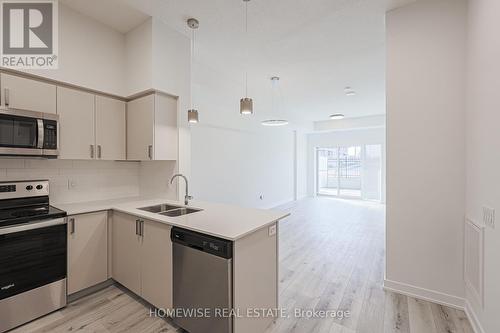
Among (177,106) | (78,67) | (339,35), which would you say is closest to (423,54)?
(339,35)

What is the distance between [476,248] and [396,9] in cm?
248

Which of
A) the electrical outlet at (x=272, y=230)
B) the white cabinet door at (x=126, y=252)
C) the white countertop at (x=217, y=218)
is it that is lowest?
the white cabinet door at (x=126, y=252)

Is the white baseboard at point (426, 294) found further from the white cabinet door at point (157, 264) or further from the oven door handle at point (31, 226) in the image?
the oven door handle at point (31, 226)

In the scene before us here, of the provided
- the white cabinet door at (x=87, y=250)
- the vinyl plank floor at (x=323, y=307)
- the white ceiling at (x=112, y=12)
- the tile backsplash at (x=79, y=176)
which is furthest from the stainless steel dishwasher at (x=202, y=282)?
the white ceiling at (x=112, y=12)

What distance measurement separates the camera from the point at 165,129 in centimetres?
287

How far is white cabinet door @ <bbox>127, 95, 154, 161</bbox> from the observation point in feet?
9.05

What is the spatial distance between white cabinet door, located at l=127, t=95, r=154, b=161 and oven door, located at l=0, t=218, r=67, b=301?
105cm

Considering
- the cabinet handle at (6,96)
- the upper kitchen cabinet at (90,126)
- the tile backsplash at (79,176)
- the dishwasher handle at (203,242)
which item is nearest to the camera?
the dishwasher handle at (203,242)

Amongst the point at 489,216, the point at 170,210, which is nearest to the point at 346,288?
the point at 489,216

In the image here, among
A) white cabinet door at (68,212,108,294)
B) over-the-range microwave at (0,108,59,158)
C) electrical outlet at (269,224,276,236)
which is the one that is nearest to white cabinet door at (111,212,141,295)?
white cabinet door at (68,212,108,294)

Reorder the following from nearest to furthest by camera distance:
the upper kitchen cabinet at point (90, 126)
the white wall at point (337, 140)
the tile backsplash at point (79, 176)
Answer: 1. the tile backsplash at point (79, 176)
2. the upper kitchen cabinet at point (90, 126)
3. the white wall at point (337, 140)

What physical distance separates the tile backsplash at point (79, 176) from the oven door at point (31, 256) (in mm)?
699

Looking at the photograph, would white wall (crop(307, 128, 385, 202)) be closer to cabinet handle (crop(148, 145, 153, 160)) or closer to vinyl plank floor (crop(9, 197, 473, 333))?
vinyl plank floor (crop(9, 197, 473, 333))

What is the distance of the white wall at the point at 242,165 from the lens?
176 inches
